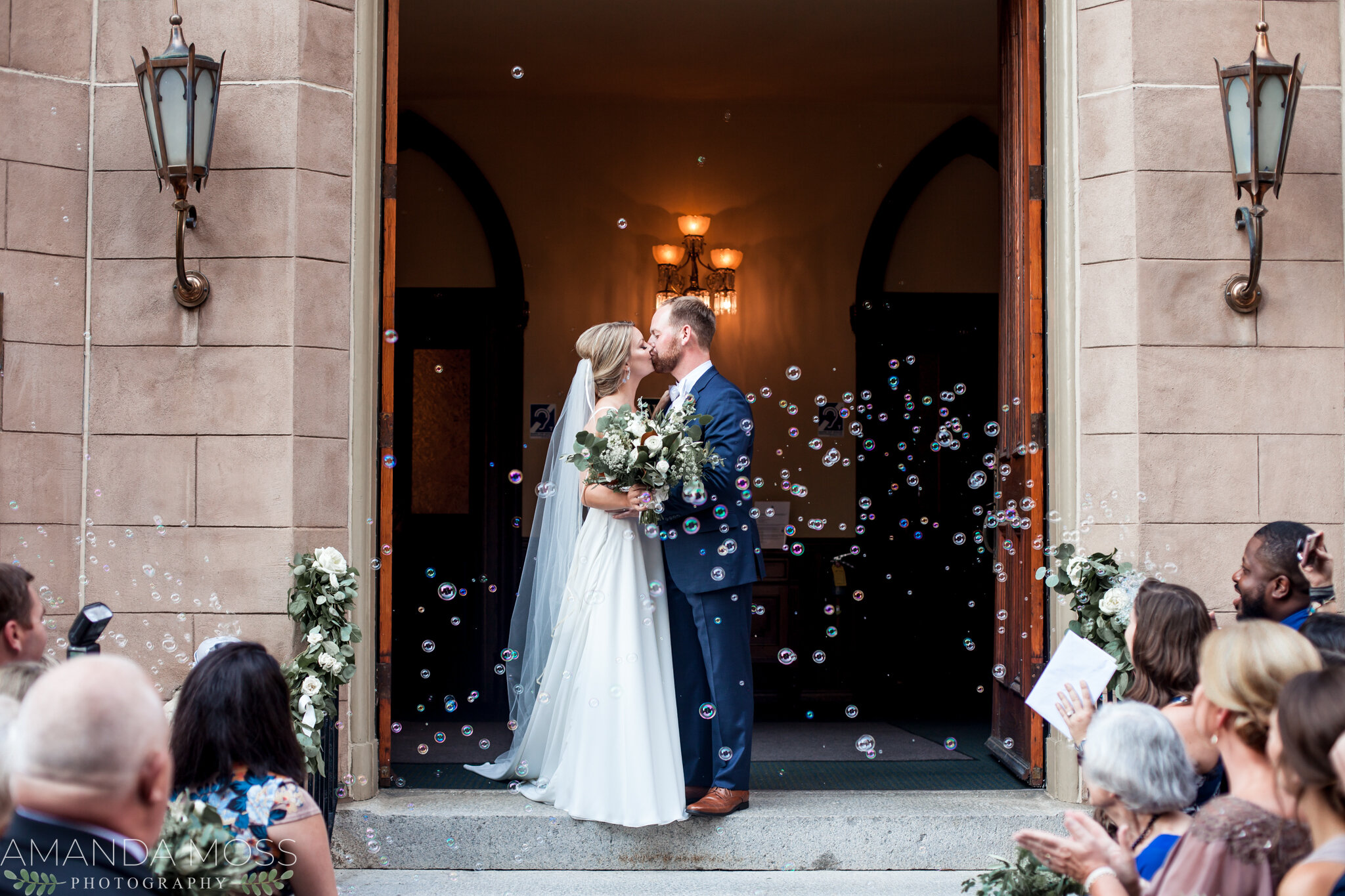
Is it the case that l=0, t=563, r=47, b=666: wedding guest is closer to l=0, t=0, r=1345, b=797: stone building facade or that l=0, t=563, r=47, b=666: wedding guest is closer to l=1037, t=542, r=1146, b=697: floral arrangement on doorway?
l=0, t=0, r=1345, b=797: stone building facade

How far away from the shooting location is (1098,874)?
2047 mm

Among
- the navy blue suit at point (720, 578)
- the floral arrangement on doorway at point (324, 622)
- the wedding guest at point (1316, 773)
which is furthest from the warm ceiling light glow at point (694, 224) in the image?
the wedding guest at point (1316, 773)

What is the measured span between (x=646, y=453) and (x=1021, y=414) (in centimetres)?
174

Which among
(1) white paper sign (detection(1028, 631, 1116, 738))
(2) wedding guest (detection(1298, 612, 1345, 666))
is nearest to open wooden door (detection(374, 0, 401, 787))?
(1) white paper sign (detection(1028, 631, 1116, 738))

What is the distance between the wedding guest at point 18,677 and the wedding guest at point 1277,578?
2965 mm

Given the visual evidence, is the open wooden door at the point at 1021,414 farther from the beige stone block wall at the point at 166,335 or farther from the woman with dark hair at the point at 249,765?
the woman with dark hair at the point at 249,765

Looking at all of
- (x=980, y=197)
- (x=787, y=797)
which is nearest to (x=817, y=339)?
(x=980, y=197)

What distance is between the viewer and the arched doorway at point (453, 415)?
25.0 ft

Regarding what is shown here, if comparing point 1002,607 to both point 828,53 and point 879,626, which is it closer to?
point 879,626

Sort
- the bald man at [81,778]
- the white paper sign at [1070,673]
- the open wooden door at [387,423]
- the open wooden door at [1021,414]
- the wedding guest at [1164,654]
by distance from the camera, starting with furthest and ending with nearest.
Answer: the open wooden door at [1021,414]
the open wooden door at [387,423]
the white paper sign at [1070,673]
the wedding guest at [1164,654]
the bald man at [81,778]

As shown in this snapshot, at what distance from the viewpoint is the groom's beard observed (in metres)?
4.20

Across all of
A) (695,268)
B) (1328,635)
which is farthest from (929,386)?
(1328,635)

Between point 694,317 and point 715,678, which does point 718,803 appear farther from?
point 694,317

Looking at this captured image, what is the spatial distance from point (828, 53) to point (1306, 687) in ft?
19.8
